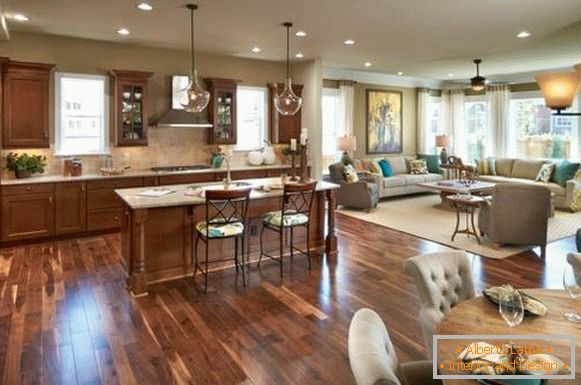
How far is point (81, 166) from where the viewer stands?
628cm

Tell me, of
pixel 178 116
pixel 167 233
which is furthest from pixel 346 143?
pixel 167 233

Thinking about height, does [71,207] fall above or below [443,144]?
below

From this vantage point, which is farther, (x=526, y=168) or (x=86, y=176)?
(x=526, y=168)

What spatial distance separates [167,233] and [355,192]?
4.51 m

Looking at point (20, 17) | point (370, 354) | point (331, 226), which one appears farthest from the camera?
point (331, 226)

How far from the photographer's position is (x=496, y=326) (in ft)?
5.38

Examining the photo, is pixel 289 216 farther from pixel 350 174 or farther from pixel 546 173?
pixel 546 173

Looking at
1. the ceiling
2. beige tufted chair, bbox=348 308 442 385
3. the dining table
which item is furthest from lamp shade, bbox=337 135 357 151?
beige tufted chair, bbox=348 308 442 385

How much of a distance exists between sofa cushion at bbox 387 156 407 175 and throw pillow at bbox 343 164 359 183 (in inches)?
73.7

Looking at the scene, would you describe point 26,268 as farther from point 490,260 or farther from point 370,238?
point 490,260

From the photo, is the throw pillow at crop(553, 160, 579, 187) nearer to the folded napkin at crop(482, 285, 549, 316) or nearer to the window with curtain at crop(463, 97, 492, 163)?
the window with curtain at crop(463, 97, 492, 163)

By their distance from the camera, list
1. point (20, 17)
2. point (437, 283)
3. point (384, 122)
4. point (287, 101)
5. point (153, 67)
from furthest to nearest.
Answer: point (384, 122) < point (153, 67) < point (287, 101) < point (20, 17) < point (437, 283)

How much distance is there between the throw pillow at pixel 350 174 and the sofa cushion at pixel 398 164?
187 cm

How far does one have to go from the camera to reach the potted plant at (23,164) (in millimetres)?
5699
